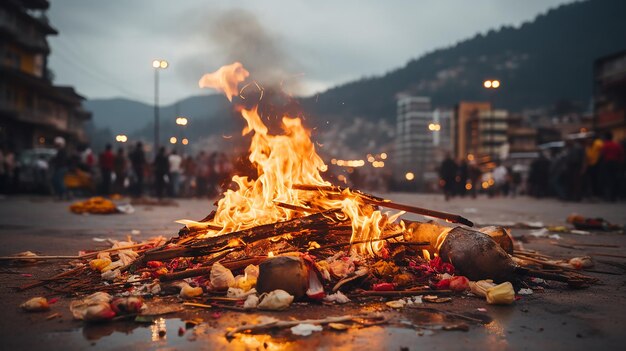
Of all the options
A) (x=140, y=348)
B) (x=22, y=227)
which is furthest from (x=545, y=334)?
(x=22, y=227)

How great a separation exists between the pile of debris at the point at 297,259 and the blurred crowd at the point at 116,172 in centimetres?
1468

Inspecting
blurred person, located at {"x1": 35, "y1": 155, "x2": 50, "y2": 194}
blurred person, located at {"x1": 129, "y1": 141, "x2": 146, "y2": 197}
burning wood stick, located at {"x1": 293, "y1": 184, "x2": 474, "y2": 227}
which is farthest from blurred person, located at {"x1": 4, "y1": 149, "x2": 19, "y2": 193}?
burning wood stick, located at {"x1": 293, "y1": 184, "x2": 474, "y2": 227}

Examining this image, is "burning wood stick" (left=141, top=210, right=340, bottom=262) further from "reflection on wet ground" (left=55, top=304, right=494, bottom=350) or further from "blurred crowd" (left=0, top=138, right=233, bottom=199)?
"blurred crowd" (left=0, top=138, right=233, bottom=199)

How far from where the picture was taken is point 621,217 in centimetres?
1333

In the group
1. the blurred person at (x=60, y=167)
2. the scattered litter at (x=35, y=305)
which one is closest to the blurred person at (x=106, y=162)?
the blurred person at (x=60, y=167)

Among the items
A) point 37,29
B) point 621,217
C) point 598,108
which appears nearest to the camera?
point 621,217

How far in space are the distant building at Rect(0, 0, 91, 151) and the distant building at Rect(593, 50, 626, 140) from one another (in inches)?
2029

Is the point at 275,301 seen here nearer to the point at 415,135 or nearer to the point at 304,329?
the point at 304,329

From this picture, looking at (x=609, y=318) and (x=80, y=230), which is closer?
(x=609, y=318)

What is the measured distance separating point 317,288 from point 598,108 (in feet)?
214

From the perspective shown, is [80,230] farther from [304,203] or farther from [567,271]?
[567,271]

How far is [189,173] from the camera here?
2609 centimetres

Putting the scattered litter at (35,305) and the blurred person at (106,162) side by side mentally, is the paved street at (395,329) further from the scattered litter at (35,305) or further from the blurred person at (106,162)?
the blurred person at (106,162)

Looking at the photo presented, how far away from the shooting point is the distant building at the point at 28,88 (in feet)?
144
